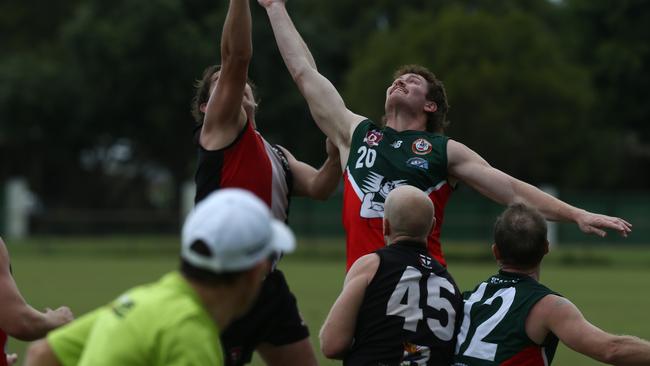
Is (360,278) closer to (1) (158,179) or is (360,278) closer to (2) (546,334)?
(2) (546,334)

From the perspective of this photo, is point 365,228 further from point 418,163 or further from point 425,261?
point 425,261

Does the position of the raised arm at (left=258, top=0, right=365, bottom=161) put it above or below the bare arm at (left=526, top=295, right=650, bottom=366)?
above

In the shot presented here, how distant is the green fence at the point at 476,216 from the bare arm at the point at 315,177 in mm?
28700

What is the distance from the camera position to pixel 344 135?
700 centimetres

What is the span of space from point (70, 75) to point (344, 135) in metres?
45.3

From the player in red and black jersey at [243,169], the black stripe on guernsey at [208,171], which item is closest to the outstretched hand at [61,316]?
the player in red and black jersey at [243,169]

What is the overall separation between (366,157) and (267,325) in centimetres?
120

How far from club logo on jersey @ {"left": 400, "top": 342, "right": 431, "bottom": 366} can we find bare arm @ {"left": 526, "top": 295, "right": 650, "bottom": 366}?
578 millimetres

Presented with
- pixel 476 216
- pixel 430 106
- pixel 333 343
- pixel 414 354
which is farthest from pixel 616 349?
pixel 476 216

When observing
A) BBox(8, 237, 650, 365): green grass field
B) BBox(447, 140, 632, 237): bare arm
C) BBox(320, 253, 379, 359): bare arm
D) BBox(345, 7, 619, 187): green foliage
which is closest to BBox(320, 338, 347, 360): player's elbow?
BBox(320, 253, 379, 359): bare arm

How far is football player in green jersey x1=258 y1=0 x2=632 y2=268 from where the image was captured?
21.3ft

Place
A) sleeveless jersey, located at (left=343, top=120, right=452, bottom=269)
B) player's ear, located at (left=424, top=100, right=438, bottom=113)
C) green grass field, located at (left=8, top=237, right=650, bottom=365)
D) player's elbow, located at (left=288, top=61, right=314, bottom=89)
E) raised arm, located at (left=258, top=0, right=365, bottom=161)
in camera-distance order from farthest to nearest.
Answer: green grass field, located at (left=8, top=237, right=650, bottom=365)
player's elbow, located at (left=288, top=61, right=314, bottom=89)
raised arm, located at (left=258, top=0, right=365, bottom=161)
player's ear, located at (left=424, top=100, right=438, bottom=113)
sleeveless jersey, located at (left=343, top=120, right=452, bottom=269)

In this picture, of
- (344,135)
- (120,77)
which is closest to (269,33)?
(120,77)

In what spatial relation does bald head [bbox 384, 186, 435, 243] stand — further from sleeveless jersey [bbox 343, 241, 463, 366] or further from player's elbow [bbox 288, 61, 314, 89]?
player's elbow [bbox 288, 61, 314, 89]
